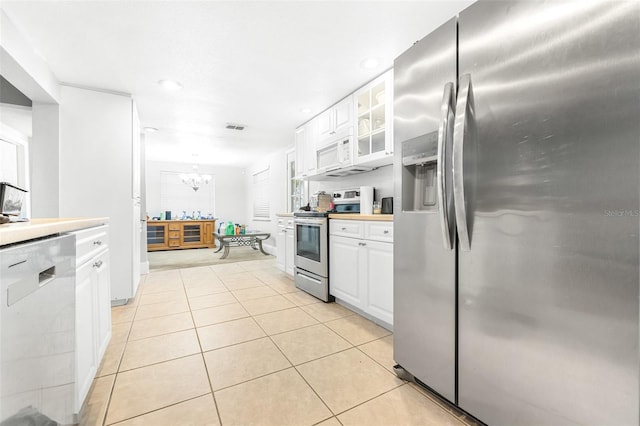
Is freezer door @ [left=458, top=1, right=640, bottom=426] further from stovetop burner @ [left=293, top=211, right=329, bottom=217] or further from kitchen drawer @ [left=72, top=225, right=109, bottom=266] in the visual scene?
stovetop burner @ [left=293, top=211, right=329, bottom=217]

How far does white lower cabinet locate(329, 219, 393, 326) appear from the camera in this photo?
2180mm

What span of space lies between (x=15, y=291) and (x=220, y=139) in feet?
15.9

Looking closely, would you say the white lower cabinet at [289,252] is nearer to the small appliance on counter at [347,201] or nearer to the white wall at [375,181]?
the small appliance on counter at [347,201]

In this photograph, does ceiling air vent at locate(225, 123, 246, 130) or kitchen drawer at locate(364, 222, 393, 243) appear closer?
kitchen drawer at locate(364, 222, 393, 243)

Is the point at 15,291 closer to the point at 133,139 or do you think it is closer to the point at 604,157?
the point at 604,157

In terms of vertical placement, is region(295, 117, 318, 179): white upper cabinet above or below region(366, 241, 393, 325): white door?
above

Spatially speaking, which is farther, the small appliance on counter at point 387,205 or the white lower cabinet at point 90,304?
the small appliance on counter at point 387,205

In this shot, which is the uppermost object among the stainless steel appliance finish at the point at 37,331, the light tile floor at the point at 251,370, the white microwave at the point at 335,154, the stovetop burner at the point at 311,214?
the white microwave at the point at 335,154

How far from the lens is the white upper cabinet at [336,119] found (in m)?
3.10

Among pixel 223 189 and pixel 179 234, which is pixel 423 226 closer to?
pixel 179 234

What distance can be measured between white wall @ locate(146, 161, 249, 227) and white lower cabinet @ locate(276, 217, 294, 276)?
4.22 m

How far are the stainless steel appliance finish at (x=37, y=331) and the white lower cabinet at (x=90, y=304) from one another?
18 cm

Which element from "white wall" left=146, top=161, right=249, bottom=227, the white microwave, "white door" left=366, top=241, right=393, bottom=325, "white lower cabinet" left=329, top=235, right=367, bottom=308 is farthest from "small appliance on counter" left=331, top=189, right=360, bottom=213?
"white wall" left=146, top=161, right=249, bottom=227

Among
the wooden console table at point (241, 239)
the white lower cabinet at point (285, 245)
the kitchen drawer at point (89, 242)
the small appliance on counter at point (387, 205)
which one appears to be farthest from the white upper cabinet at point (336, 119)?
the wooden console table at point (241, 239)
